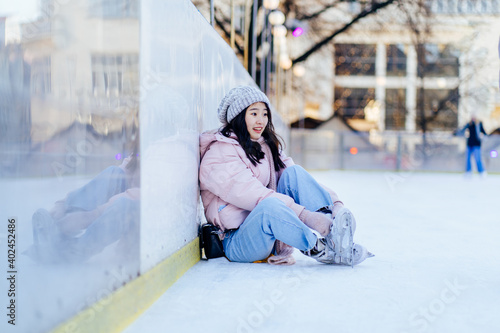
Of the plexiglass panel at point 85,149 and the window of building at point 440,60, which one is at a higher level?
the window of building at point 440,60

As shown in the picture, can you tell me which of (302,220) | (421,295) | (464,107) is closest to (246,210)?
(302,220)

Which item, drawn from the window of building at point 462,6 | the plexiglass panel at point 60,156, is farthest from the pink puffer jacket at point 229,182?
the window of building at point 462,6

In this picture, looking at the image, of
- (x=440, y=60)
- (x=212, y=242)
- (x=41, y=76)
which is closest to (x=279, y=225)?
(x=212, y=242)

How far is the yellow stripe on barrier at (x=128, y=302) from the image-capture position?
1.48 metres

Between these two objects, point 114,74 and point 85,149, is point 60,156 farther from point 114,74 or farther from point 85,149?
point 114,74

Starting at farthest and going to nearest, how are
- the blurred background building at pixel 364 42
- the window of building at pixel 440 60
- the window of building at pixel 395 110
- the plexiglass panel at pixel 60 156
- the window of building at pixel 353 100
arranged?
1. the window of building at pixel 353 100
2. the window of building at pixel 440 60
3. the window of building at pixel 395 110
4. the blurred background building at pixel 364 42
5. the plexiglass panel at pixel 60 156

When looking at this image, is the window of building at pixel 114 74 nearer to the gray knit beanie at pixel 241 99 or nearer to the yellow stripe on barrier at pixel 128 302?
the yellow stripe on barrier at pixel 128 302

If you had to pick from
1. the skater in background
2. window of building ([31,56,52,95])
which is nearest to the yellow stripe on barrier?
window of building ([31,56,52,95])

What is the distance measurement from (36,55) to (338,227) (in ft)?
5.71

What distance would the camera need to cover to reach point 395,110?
1003 inches

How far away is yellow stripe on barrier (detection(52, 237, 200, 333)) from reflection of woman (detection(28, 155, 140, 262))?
0.14 metres

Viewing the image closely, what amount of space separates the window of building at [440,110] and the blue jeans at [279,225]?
19.7m

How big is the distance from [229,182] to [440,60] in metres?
25.1

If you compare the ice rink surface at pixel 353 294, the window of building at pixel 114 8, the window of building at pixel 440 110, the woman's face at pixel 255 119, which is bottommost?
the ice rink surface at pixel 353 294
